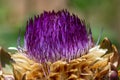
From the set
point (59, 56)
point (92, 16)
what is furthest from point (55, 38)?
point (92, 16)

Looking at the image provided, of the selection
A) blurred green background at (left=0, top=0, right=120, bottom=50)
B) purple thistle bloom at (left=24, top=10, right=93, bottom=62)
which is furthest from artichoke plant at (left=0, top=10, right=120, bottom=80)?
blurred green background at (left=0, top=0, right=120, bottom=50)

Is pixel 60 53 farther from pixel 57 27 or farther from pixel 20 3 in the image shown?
pixel 20 3

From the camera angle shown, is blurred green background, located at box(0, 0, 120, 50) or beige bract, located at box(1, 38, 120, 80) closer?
beige bract, located at box(1, 38, 120, 80)

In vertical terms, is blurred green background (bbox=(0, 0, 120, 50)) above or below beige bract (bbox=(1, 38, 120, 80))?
above

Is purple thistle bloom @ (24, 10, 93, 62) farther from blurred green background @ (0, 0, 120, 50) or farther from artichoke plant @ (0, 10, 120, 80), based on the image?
blurred green background @ (0, 0, 120, 50)

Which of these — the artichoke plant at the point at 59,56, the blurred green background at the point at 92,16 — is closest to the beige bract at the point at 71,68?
the artichoke plant at the point at 59,56

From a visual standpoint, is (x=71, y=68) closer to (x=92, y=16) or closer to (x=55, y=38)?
(x=55, y=38)

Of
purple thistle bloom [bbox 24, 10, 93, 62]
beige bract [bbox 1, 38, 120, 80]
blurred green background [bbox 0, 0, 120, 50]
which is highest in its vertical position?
blurred green background [bbox 0, 0, 120, 50]
